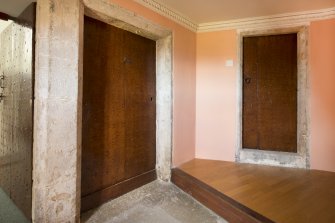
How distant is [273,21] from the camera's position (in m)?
3.42

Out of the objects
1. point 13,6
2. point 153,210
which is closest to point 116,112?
point 153,210

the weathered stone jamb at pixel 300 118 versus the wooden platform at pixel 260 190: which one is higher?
the weathered stone jamb at pixel 300 118

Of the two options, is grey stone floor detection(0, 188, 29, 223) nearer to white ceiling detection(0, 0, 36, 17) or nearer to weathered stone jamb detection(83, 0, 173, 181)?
weathered stone jamb detection(83, 0, 173, 181)

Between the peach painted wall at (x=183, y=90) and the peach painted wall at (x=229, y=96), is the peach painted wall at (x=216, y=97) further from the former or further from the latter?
the peach painted wall at (x=183, y=90)

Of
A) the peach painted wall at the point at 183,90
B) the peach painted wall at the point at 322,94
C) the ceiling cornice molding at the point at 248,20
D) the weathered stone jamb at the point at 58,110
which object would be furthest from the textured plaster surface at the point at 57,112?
the peach painted wall at the point at 322,94

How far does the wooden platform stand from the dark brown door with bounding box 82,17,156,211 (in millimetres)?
652

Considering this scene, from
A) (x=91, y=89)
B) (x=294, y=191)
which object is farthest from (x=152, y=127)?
(x=294, y=191)

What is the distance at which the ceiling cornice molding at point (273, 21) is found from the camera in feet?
10.6

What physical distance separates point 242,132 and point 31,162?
2.90 metres

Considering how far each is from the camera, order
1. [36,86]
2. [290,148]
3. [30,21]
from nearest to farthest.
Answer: [36,86], [30,21], [290,148]

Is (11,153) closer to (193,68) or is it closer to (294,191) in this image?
(193,68)

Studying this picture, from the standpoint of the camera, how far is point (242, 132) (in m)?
3.73

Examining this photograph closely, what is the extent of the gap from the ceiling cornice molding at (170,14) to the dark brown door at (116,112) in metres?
0.39

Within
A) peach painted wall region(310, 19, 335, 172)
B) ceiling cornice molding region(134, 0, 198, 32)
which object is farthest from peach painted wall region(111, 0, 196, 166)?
peach painted wall region(310, 19, 335, 172)
